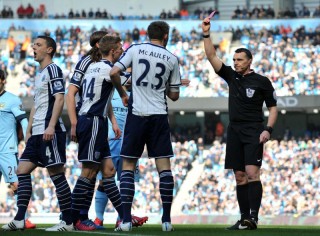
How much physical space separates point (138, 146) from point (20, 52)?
32697 millimetres

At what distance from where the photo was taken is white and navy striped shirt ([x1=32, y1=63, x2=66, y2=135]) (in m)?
10.1

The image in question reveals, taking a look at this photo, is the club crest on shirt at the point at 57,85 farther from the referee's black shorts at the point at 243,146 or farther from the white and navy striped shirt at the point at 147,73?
the referee's black shorts at the point at 243,146

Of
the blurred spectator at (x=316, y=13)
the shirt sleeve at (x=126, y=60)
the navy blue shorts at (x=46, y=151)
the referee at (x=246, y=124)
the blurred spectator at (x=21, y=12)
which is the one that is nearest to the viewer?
the shirt sleeve at (x=126, y=60)

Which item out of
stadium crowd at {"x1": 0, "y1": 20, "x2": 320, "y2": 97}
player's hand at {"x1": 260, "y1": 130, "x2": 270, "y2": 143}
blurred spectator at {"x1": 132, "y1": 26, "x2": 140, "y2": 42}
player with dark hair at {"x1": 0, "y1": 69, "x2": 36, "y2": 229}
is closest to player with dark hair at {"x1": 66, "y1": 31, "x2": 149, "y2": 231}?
player's hand at {"x1": 260, "y1": 130, "x2": 270, "y2": 143}

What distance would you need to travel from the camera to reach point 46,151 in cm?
998

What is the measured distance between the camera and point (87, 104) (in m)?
A: 10.2

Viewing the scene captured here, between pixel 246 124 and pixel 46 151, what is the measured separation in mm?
2375

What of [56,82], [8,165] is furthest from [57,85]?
[8,165]

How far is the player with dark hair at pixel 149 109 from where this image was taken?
9.84 metres

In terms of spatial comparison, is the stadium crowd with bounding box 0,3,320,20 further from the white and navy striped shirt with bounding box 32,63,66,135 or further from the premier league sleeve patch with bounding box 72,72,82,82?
the white and navy striped shirt with bounding box 32,63,66,135

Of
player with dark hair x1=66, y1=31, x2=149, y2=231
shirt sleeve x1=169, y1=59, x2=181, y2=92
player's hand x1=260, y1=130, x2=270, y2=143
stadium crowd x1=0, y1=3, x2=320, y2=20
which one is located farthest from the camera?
stadium crowd x1=0, y1=3, x2=320, y2=20

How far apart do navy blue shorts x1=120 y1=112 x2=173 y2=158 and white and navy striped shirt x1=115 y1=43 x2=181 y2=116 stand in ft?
0.25

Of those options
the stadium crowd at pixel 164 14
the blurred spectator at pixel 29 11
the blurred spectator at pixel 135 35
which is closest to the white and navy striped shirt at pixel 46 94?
the blurred spectator at pixel 135 35

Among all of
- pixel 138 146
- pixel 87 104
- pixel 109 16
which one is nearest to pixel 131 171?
pixel 138 146
